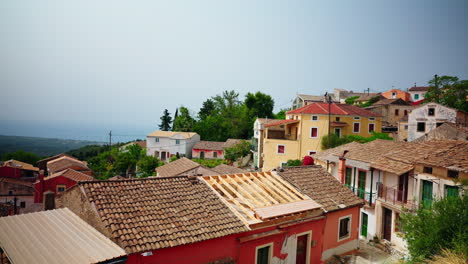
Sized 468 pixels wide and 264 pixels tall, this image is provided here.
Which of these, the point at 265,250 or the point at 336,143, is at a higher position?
the point at 336,143

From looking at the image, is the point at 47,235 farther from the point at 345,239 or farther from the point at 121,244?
the point at 345,239

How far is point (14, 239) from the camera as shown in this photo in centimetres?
739

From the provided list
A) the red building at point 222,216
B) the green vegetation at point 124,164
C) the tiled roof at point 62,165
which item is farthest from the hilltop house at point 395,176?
the tiled roof at point 62,165

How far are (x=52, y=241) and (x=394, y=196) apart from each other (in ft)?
59.3

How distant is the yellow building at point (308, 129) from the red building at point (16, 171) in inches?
1551

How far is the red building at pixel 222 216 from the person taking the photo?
335 inches

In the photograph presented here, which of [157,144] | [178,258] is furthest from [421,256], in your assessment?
[157,144]

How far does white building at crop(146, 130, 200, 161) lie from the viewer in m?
57.1

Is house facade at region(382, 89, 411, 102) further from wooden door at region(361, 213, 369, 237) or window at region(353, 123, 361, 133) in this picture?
wooden door at region(361, 213, 369, 237)

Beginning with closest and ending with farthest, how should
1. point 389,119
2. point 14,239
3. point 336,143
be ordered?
point 14,239, point 336,143, point 389,119

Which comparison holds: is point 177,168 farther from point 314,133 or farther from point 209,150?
point 209,150

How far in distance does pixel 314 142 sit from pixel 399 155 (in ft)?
60.7

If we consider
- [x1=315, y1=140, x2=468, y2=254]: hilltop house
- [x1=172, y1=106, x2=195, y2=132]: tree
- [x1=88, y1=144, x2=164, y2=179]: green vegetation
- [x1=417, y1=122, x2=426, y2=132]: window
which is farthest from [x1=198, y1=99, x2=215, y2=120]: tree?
[x1=315, y1=140, x2=468, y2=254]: hilltop house

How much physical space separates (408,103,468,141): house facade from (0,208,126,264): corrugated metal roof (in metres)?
38.1
